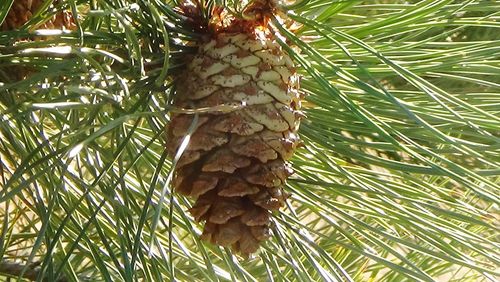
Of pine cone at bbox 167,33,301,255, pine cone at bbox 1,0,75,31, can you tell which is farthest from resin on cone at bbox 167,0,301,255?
pine cone at bbox 1,0,75,31

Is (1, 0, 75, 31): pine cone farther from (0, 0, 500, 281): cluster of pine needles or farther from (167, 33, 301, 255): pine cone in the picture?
(167, 33, 301, 255): pine cone

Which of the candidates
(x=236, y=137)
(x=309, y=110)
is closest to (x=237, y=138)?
(x=236, y=137)

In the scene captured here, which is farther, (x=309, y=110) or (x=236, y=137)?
(x=309, y=110)

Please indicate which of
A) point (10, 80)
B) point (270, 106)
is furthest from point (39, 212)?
point (270, 106)

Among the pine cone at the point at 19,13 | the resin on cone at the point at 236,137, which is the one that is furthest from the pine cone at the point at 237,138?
the pine cone at the point at 19,13

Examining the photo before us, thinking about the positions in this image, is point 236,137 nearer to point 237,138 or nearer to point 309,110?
point 237,138

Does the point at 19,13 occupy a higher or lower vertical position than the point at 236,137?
higher

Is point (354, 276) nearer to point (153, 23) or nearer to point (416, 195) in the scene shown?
point (416, 195)
